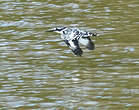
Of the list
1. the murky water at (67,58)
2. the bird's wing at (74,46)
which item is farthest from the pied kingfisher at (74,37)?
the murky water at (67,58)

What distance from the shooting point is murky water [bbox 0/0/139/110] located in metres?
10.6

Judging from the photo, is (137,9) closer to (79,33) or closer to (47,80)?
(79,33)

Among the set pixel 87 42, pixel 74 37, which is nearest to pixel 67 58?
pixel 87 42

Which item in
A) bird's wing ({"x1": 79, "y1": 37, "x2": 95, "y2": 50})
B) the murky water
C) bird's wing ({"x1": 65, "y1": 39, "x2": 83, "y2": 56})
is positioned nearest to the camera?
the murky water

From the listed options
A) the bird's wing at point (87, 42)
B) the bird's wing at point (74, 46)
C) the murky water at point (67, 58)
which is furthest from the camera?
the bird's wing at point (87, 42)

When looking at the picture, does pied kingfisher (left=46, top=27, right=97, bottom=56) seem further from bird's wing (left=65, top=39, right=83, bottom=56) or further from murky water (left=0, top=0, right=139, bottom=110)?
murky water (left=0, top=0, right=139, bottom=110)

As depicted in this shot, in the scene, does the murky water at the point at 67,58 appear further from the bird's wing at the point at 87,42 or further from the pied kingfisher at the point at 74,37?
the pied kingfisher at the point at 74,37

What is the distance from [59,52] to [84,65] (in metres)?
1.48

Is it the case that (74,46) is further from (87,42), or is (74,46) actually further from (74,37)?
(87,42)

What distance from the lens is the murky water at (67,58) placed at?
10594 millimetres

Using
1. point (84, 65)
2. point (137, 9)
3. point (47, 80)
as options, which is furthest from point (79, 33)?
point (137, 9)

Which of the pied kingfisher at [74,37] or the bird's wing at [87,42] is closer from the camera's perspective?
the pied kingfisher at [74,37]

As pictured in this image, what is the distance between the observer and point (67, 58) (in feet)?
45.2

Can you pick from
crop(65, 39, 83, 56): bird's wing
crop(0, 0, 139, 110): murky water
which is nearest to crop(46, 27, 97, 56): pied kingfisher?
crop(65, 39, 83, 56): bird's wing
